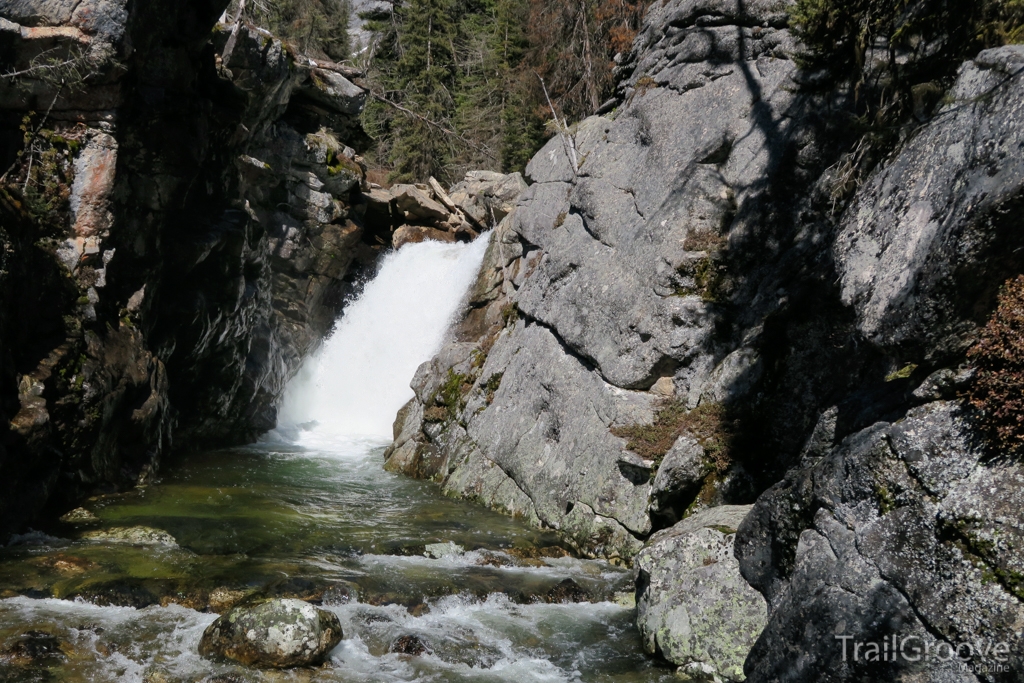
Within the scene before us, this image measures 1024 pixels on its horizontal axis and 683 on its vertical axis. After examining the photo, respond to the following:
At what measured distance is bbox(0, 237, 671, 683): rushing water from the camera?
7.18 metres

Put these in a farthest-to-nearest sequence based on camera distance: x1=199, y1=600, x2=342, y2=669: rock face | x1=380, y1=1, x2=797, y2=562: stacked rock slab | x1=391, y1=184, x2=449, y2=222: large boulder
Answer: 1. x1=391, y1=184, x2=449, y2=222: large boulder
2. x1=380, y1=1, x2=797, y2=562: stacked rock slab
3. x1=199, y1=600, x2=342, y2=669: rock face

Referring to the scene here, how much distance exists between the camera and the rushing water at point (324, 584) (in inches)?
283

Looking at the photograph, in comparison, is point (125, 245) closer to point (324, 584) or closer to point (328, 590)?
point (324, 584)

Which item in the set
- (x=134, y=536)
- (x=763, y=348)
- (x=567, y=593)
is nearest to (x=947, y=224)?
(x=763, y=348)

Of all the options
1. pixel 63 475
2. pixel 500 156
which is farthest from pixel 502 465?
pixel 500 156

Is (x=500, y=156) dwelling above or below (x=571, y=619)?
above

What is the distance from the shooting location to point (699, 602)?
770 cm

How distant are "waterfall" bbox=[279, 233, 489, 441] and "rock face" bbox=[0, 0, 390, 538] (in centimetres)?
379

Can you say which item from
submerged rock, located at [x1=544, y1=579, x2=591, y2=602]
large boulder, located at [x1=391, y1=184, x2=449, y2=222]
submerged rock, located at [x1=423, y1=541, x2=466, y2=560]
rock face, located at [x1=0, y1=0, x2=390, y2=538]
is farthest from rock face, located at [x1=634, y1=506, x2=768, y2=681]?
large boulder, located at [x1=391, y1=184, x2=449, y2=222]

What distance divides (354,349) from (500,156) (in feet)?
52.2

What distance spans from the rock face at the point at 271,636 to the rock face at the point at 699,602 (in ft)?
11.3

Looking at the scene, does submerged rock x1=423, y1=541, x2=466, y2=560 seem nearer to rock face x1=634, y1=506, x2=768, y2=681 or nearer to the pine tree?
rock face x1=634, y1=506, x2=768, y2=681

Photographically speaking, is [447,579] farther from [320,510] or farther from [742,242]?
[742,242]

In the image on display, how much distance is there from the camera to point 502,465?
47.9 ft
